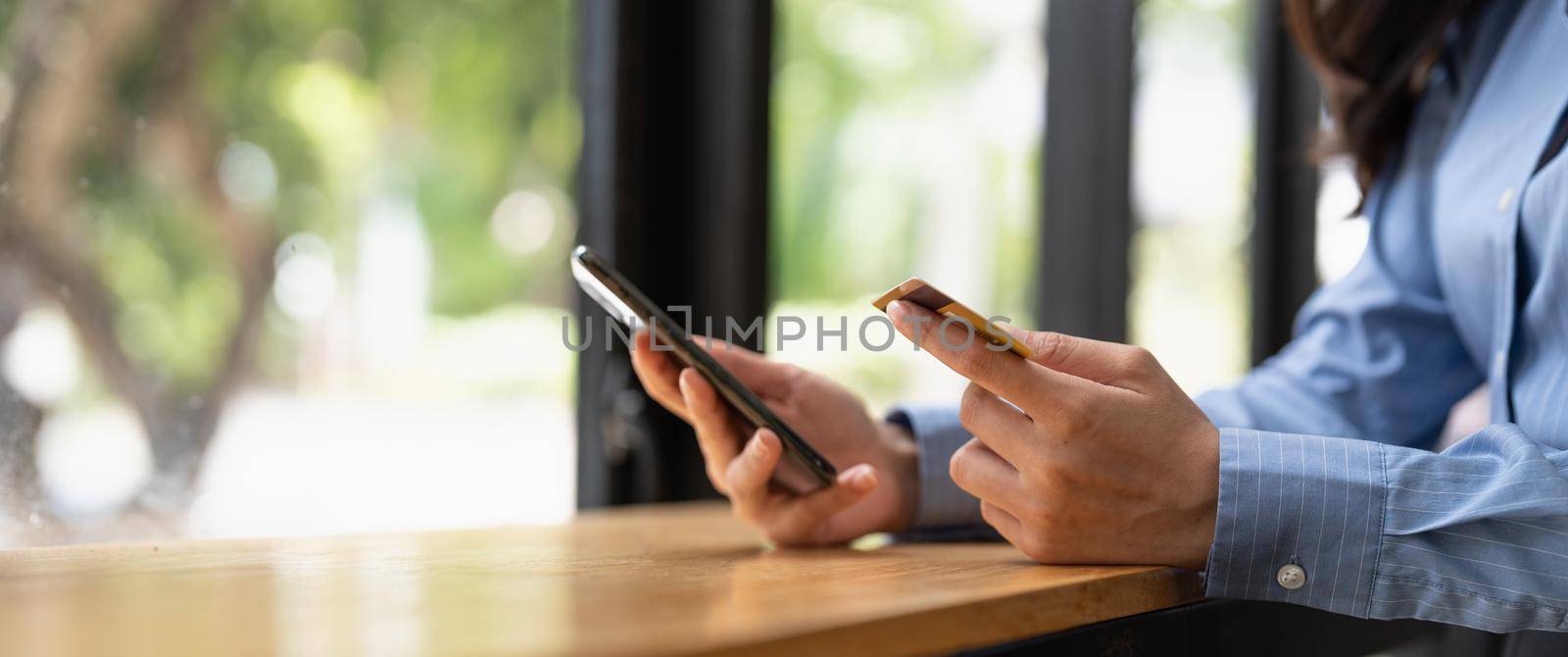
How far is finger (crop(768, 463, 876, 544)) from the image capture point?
2.76 feet

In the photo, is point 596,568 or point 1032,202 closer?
point 596,568

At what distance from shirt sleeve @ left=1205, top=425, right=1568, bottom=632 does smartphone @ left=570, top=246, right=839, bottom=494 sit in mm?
276

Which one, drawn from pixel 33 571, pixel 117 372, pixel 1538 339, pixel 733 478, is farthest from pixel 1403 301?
pixel 117 372

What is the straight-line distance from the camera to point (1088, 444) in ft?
2.24

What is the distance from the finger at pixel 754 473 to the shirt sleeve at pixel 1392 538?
298mm

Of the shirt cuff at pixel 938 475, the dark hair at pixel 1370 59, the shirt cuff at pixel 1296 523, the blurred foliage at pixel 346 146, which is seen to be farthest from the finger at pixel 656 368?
the dark hair at pixel 1370 59

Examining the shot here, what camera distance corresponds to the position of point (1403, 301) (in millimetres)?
1132

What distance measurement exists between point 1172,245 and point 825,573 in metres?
2.02

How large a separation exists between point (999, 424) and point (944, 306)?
104 mm

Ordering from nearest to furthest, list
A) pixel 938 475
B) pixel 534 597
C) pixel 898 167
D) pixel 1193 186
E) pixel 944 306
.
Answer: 1. pixel 534 597
2. pixel 944 306
3. pixel 938 475
4. pixel 898 167
5. pixel 1193 186

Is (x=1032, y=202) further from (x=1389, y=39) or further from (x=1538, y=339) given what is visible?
(x=1538, y=339)

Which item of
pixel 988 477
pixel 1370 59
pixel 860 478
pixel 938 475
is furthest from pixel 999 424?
pixel 1370 59

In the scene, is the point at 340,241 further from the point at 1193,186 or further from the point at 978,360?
the point at 1193,186

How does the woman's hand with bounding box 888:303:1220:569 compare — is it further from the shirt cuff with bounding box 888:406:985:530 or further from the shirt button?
the shirt cuff with bounding box 888:406:985:530
